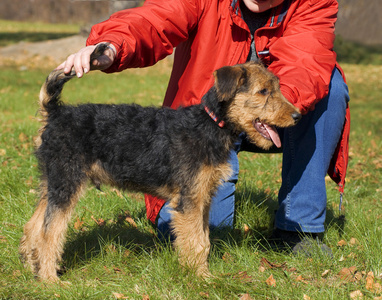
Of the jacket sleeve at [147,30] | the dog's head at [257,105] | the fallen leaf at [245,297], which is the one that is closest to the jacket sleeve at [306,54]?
the dog's head at [257,105]

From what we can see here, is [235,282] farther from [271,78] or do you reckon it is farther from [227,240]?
[271,78]

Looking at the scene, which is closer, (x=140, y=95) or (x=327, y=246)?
(x=327, y=246)

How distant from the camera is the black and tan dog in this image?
3557 millimetres

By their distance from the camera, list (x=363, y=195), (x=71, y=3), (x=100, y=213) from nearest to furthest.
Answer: (x=100, y=213) → (x=363, y=195) → (x=71, y=3)

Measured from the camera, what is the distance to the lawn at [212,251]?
3420 mm

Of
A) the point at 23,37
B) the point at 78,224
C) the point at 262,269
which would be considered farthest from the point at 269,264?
the point at 23,37

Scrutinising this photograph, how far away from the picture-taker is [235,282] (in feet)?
11.5

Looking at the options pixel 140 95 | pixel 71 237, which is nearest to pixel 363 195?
pixel 71 237

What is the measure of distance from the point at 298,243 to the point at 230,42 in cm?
195

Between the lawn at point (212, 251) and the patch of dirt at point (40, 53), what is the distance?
10.7m

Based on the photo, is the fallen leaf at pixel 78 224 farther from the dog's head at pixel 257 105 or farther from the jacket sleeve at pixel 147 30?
the dog's head at pixel 257 105

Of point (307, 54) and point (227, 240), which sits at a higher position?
point (307, 54)

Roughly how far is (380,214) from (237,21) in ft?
8.75

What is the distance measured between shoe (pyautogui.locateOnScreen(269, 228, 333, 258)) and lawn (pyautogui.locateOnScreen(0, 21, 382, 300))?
9 centimetres
